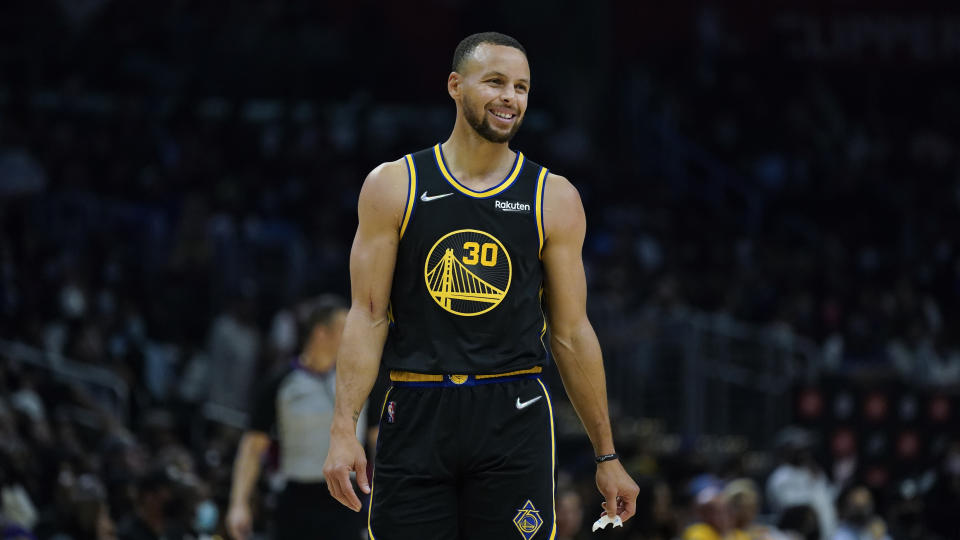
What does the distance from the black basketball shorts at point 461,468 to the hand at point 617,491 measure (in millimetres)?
219

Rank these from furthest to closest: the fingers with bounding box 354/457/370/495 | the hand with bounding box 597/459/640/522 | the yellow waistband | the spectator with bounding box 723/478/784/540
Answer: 1. the spectator with bounding box 723/478/784/540
2. the hand with bounding box 597/459/640/522
3. the yellow waistband
4. the fingers with bounding box 354/457/370/495

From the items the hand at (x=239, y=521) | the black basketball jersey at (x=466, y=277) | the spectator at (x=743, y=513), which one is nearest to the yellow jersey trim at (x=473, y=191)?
the black basketball jersey at (x=466, y=277)

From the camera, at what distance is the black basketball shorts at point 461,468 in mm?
4914

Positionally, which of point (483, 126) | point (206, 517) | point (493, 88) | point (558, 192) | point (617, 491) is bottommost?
point (206, 517)

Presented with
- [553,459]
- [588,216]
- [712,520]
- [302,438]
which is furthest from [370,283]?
[588,216]

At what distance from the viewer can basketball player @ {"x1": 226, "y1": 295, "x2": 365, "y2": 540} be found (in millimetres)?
7891

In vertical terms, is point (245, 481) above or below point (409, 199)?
below

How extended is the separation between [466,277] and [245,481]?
3.48m

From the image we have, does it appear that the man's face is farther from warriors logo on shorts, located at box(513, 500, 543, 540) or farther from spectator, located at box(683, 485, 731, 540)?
spectator, located at box(683, 485, 731, 540)

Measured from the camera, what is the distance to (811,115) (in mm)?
24141

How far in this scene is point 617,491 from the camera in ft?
16.8

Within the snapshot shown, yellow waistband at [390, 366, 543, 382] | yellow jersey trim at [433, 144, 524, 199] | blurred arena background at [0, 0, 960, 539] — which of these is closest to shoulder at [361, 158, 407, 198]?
yellow jersey trim at [433, 144, 524, 199]

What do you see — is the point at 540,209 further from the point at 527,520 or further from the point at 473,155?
the point at 527,520

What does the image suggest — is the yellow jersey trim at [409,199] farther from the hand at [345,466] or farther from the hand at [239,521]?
the hand at [239,521]
